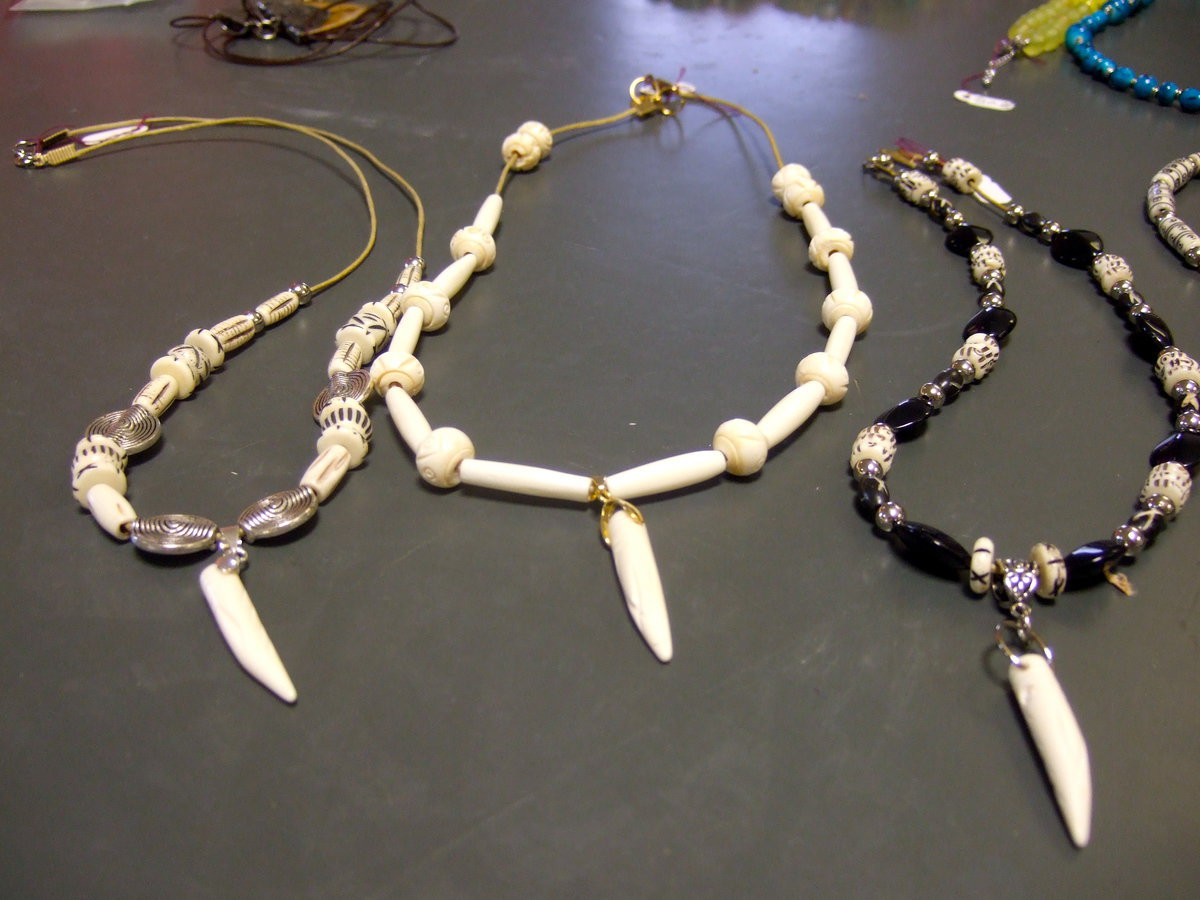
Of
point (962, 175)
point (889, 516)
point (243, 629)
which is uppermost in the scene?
point (962, 175)

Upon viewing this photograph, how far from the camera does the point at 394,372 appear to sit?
1029mm

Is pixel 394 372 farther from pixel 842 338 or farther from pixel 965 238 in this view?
pixel 965 238

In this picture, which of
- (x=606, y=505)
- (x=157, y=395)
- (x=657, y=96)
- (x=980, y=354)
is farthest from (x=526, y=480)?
(x=657, y=96)

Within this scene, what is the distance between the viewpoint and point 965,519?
92 centimetres

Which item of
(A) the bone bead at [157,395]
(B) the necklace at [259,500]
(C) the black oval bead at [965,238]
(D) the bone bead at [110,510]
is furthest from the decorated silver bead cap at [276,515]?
(C) the black oval bead at [965,238]

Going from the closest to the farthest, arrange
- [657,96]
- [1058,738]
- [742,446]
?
[1058,738], [742,446], [657,96]

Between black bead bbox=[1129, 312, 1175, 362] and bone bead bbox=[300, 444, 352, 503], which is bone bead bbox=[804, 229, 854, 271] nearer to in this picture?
black bead bbox=[1129, 312, 1175, 362]

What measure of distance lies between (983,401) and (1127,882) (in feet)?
1.76

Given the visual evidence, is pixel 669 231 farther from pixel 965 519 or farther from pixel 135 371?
pixel 135 371

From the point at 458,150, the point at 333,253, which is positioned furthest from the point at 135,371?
the point at 458,150

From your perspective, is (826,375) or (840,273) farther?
(840,273)

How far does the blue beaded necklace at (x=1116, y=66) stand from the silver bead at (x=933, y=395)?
3.24ft

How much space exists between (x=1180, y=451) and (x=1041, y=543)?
0.21 metres

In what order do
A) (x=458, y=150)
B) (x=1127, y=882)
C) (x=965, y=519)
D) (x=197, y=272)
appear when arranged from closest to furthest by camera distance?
(x=1127, y=882) < (x=965, y=519) < (x=197, y=272) < (x=458, y=150)
